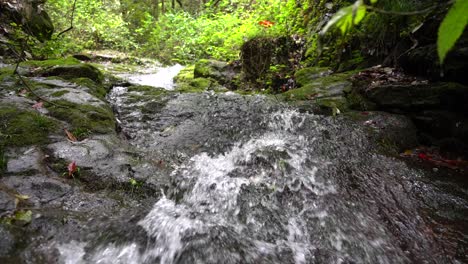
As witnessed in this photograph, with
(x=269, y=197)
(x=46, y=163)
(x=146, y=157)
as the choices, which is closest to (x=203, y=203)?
(x=269, y=197)

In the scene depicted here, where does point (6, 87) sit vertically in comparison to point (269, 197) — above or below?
above

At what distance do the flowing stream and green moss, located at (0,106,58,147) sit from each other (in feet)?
3.38

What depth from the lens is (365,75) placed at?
4.76 meters

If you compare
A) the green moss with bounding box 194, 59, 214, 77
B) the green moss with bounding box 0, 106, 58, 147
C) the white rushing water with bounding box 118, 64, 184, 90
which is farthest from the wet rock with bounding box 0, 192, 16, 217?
the green moss with bounding box 194, 59, 214, 77

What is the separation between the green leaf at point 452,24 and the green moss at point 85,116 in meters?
3.65

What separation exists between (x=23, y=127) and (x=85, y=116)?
0.71 m

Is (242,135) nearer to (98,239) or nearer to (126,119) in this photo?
(126,119)

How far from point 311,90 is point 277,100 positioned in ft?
2.12

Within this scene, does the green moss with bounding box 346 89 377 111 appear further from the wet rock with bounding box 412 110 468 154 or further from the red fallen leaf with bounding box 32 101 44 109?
the red fallen leaf with bounding box 32 101 44 109

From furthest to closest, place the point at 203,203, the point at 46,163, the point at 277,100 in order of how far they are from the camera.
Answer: the point at 277,100 → the point at 203,203 → the point at 46,163

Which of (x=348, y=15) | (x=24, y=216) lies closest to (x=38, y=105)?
(x=24, y=216)

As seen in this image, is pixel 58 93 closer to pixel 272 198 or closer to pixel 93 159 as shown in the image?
pixel 93 159

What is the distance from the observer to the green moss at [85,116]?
Answer: 362 centimetres

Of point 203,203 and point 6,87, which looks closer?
point 203,203
